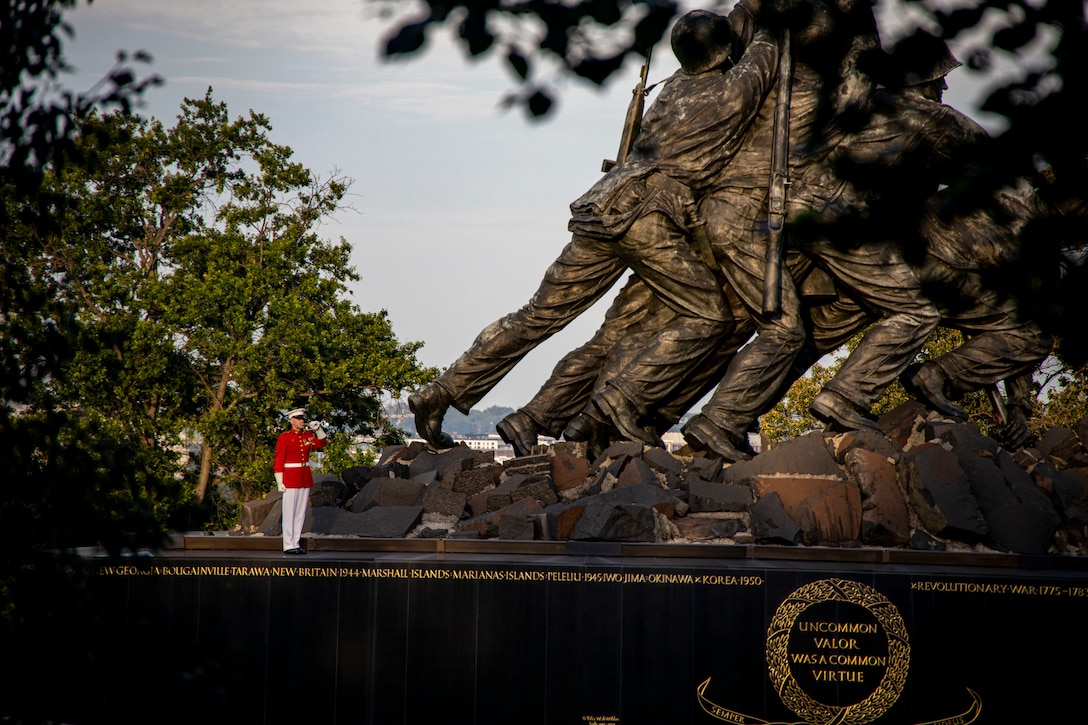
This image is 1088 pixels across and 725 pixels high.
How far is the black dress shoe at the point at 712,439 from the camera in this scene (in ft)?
33.7

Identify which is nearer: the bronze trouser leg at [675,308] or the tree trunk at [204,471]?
the bronze trouser leg at [675,308]

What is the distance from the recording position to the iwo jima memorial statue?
822 cm

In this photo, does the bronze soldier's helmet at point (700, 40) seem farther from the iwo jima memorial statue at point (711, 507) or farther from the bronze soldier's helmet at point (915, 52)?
the bronze soldier's helmet at point (915, 52)

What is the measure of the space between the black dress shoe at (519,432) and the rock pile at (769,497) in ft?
2.05

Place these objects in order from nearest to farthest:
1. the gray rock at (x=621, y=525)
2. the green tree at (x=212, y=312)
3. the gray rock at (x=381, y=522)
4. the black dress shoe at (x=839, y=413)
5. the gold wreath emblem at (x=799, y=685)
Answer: the gold wreath emblem at (x=799, y=685)
the gray rock at (x=621, y=525)
the gray rock at (x=381, y=522)
the black dress shoe at (x=839, y=413)
the green tree at (x=212, y=312)

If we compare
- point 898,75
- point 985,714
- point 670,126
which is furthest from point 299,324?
point 898,75

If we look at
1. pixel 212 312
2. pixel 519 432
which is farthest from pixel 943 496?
pixel 212 312

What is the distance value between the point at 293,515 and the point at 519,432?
2552 mm

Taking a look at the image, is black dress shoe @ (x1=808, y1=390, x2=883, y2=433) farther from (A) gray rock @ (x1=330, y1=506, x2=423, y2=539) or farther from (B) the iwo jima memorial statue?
(A) gray rock @ (x1=330, y1=506, x2=423, y2=539)

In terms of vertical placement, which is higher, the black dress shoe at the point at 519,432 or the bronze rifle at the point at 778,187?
the bronze rifle at the point at 778,187

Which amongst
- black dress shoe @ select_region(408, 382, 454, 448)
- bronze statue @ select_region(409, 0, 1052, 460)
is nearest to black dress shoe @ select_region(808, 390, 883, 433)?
bronze statue @ select_region(409, 0, 1052, 460)

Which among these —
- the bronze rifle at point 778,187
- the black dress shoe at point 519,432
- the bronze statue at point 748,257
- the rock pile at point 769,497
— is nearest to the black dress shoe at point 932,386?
the bronze statue at point 748,257

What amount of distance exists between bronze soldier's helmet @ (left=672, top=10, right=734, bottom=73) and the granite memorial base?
13.5 feet

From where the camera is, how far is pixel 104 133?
4234mm
